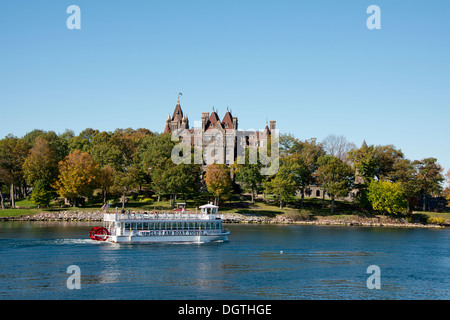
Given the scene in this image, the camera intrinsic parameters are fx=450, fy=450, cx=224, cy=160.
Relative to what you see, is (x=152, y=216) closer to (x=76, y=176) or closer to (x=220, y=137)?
(x=76, y=176)

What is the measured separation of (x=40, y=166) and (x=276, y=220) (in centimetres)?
5706

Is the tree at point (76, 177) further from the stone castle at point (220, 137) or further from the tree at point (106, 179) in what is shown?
the stone castle at point (220, 137)

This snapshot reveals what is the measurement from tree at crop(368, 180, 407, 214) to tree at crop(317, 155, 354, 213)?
21.9ft

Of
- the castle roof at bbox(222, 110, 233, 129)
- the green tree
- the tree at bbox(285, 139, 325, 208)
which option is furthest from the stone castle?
the green tree

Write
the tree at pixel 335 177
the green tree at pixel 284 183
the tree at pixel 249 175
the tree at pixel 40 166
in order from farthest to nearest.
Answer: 1. the tree at pixel 249 175
2. the tree at pixel 335 177
3. the green tree at pixel 284 183
4. the tree at pixel 40 166

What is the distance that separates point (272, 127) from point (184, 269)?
347 ft

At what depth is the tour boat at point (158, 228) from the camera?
2484 inches

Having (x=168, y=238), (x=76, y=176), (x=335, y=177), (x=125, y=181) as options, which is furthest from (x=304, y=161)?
(x=168, y=238)

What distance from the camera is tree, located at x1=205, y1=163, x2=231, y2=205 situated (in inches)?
4232

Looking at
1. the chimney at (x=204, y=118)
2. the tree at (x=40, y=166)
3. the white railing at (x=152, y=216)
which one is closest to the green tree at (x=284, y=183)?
the chimney at (x=204, y=118)

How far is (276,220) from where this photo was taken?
104 metres

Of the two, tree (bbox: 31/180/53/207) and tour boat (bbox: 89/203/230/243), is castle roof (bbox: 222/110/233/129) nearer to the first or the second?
tree (bbox: 31/180/53/207)

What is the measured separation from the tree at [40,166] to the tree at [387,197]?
77.0m
